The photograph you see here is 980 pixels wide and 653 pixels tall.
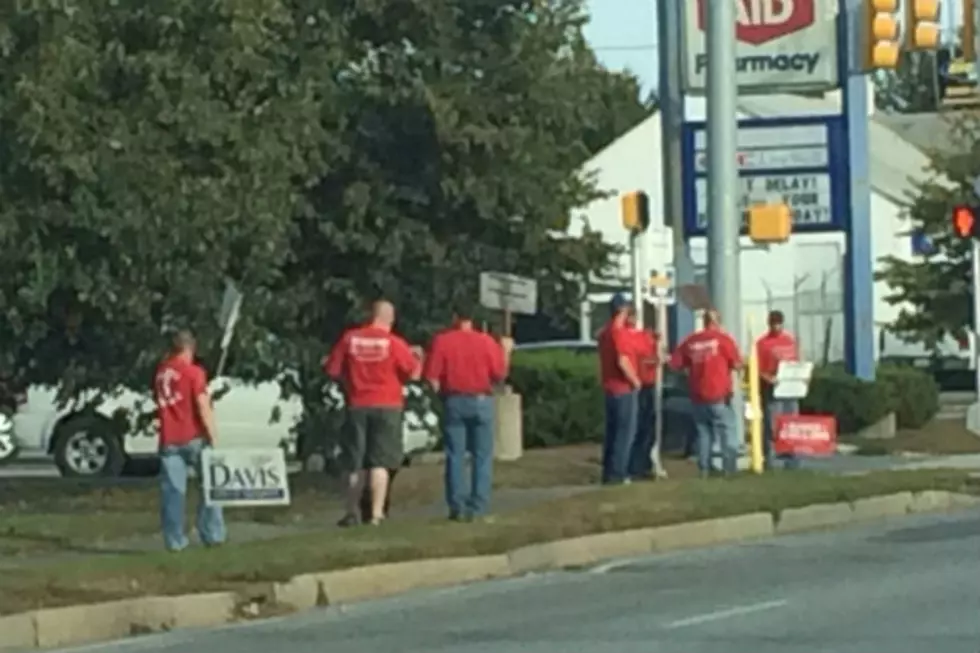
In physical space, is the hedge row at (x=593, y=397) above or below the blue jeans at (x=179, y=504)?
above

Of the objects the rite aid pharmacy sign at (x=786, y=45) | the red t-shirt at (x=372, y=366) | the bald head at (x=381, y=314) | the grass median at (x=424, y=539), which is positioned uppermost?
the rite aid pharmacy sign at (x=786, y=45)

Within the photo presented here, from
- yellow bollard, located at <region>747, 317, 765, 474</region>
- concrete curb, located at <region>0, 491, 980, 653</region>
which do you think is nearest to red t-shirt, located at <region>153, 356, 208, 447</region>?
concrete curb, located at <region>0, 491, 980, 653</region>

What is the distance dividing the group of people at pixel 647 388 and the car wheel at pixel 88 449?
295 inches

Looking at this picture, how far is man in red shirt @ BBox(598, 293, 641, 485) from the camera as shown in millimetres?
23906

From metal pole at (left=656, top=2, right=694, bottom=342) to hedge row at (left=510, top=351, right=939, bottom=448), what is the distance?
137 centimetres

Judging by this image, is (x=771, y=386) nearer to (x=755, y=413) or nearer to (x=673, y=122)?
(x=755, y=413)

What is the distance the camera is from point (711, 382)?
80.0 feet

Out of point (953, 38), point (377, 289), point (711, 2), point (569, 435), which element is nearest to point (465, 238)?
point (377, 289)

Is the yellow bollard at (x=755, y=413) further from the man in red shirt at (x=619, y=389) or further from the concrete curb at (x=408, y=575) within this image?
the concrete curb at (x=408, y=575)

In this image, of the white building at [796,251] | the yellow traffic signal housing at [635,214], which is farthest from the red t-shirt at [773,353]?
the white building at [796,251]

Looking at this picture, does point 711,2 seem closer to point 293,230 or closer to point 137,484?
point 293,230

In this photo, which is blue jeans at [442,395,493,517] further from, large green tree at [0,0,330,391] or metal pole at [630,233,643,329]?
metal pole at [630,233,643,329]

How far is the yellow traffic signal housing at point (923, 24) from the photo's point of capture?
26203 millimetres

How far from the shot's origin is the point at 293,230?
24.8m
